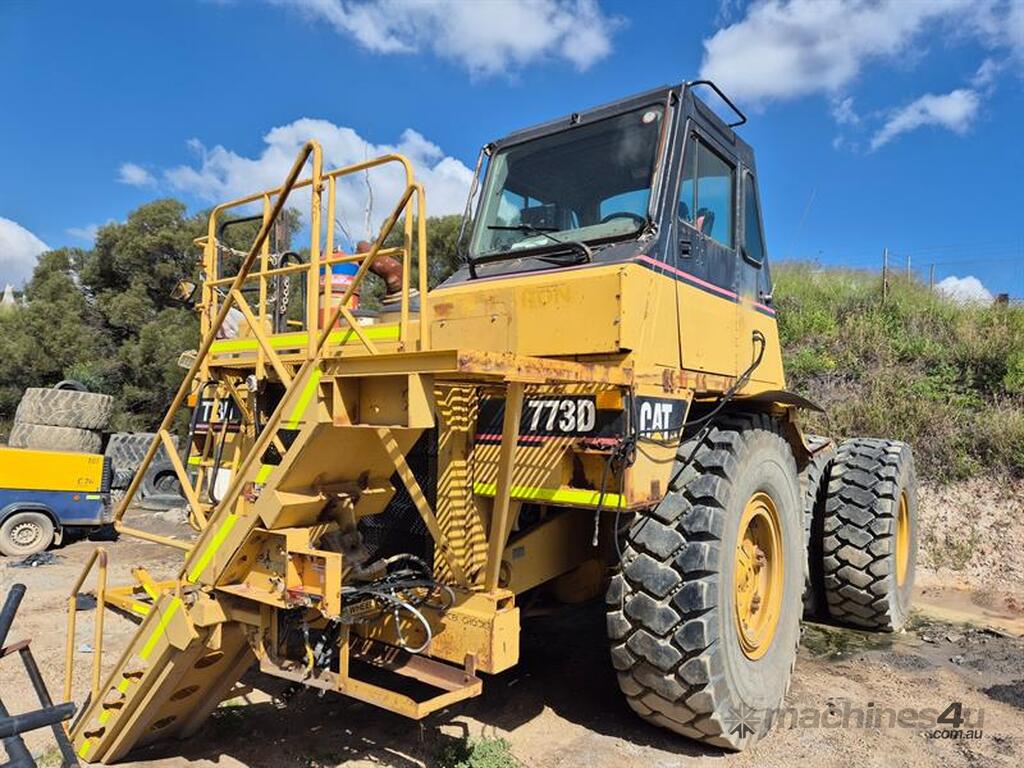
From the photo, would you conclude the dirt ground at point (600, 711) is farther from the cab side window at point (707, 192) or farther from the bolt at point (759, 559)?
the cab side window at point (707, 192)

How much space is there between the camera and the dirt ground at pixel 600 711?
3.62 metres

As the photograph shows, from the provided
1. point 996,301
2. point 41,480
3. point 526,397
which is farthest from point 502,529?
point 996,301

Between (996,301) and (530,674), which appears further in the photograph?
(996,301)

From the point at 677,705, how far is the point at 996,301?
1114 centimetres

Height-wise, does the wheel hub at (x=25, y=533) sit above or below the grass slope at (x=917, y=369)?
below

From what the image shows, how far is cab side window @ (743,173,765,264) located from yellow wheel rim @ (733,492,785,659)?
1679mm

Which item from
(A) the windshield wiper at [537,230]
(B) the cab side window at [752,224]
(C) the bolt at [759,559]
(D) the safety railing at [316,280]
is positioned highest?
(B) the cab side window at [752,224]

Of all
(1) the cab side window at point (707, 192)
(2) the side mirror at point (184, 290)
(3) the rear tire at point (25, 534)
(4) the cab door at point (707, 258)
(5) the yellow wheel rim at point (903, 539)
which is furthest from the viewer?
(3) the rear tire at point (25, 534)

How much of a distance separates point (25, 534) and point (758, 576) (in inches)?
359

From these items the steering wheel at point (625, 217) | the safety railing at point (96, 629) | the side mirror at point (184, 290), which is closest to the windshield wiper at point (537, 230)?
the steering wheel at point (625, 217)

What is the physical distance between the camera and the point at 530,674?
188 inches

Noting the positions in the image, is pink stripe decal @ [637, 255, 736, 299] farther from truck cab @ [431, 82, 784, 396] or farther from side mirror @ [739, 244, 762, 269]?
side mirror @ [739, 244, 762, 269]

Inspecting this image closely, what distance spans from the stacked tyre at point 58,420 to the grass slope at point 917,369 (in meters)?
11.4

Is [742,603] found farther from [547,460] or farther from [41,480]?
[41,480]
